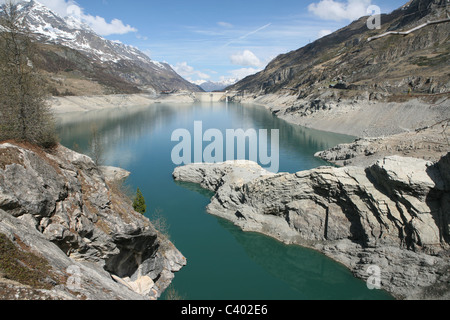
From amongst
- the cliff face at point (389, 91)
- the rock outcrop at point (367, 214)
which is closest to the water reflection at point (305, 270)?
the rock outcrop at point (367, 214)

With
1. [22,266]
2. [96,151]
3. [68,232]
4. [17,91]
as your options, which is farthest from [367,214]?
[96,151]

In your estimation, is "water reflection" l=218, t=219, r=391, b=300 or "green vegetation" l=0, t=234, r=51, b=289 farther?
"water reflection" l=218, t=219, r=391, b=300

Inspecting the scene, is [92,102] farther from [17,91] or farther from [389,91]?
[17,91]

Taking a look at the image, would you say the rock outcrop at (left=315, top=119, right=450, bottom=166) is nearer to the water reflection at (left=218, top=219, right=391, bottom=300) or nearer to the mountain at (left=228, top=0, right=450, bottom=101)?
the water reflection at (left=218, top=219, right=391, bottom=300)

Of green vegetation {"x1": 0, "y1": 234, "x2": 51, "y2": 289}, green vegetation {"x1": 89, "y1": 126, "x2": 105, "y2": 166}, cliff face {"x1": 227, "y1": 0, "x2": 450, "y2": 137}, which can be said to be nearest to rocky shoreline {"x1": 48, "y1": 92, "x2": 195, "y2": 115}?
green vegetation {"x1": 89, "y1": 126, "x2": 105, "y2": 166}

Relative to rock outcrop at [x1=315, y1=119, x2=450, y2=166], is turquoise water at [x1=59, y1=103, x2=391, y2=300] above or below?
below
